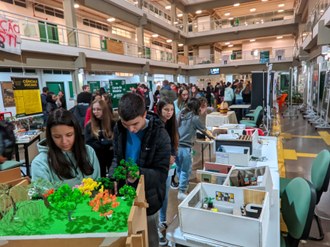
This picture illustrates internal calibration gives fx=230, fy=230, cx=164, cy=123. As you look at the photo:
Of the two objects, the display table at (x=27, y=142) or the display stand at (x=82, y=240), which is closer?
the display stand at (x=82, y=240)

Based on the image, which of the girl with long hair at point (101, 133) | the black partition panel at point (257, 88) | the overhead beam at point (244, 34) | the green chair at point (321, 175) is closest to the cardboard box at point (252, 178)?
the green chair at point (321, 175)

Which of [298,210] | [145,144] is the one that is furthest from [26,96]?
[298,210]

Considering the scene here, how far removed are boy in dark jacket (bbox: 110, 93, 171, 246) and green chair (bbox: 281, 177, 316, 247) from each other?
3.06ft

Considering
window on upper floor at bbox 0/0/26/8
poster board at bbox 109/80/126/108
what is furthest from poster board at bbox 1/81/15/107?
window on upper floor at bbox 0/0/26/8

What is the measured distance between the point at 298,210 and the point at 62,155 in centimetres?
157

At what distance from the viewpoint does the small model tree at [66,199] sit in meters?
0.78

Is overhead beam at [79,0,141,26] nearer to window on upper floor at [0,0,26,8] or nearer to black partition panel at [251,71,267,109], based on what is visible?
window on upper floor at [0,0,26,8]

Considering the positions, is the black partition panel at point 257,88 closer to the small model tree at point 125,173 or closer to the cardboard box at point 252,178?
the cardboard box at point 252,178

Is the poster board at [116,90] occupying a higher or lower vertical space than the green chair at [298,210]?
higher

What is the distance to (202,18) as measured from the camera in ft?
63.6

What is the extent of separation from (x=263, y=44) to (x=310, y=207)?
71.6 feet

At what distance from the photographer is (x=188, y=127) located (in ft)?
9.82

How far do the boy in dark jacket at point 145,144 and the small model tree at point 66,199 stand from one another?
17.8 inches

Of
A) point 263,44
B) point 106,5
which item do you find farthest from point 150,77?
point 263,44
